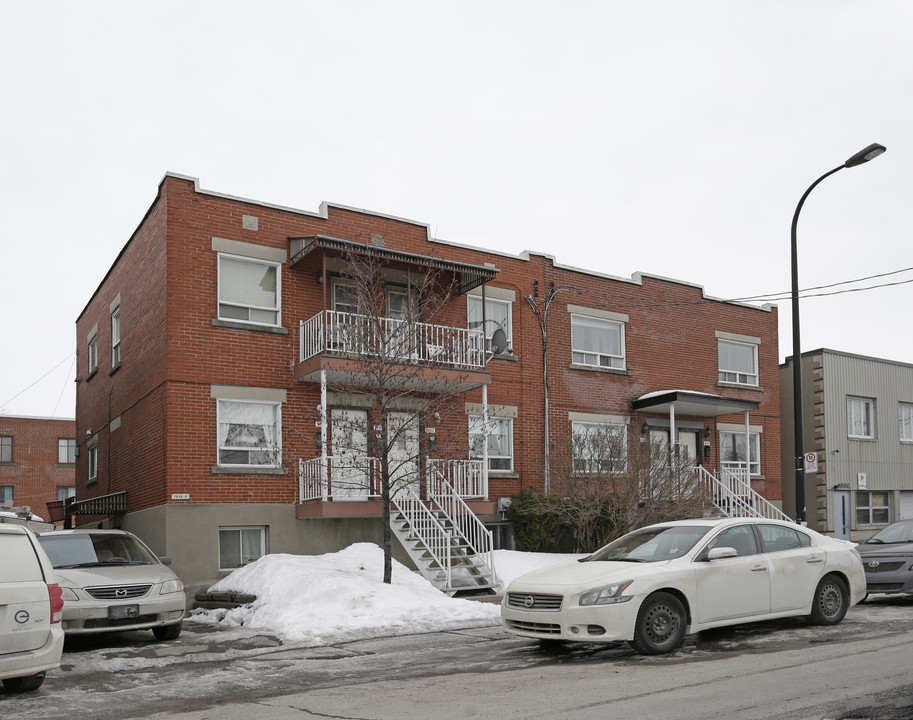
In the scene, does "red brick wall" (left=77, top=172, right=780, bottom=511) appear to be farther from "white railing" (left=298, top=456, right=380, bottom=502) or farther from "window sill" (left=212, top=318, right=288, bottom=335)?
"white railing" (left=298, top=456, right=380, bottom=502)

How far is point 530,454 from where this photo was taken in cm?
2244

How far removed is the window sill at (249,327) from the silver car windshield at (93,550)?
5.67 m

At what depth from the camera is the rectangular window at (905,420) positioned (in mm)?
30422

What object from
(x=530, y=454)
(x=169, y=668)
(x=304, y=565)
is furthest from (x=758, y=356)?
(x=169, y=668)

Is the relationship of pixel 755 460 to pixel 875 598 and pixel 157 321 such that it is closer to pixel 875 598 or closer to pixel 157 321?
pixel 875 598

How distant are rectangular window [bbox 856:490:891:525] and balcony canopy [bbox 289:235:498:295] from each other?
15491 mm

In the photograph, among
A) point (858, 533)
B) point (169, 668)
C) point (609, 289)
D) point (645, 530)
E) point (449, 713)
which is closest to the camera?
point (449, 713)

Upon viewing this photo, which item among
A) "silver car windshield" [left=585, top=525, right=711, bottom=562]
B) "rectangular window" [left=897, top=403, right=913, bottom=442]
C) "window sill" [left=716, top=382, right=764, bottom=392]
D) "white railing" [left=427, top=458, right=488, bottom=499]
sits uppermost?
"window sill" [left=716, top=382, right=764, bottom=392]

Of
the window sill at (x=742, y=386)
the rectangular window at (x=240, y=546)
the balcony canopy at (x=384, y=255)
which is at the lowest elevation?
the rectangular window at (x=240, y=546)

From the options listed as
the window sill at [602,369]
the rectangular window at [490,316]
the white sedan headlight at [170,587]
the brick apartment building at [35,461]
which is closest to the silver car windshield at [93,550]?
the white sedan headlight at [170,587]

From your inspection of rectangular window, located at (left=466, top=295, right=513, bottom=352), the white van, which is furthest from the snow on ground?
rectangular window, located at (left=466, top=295, right=513, bottom=352)

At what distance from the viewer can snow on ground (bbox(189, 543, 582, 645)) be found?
499 inches

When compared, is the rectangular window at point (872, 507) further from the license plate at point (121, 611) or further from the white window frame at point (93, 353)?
the license plate at point (121, 611)

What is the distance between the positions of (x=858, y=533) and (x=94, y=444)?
22.2 metres
